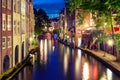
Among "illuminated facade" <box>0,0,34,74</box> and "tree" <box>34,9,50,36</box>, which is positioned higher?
"tree" <box>34,9,50,36</box>

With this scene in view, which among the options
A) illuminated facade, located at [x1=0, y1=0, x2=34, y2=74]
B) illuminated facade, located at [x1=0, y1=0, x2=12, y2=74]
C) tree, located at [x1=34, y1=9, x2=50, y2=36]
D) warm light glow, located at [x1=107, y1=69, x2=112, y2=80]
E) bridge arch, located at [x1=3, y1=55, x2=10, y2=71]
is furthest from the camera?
tree, located at [x1=34, y1=9, x2=50, y2=36]

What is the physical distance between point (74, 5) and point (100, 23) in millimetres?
14277

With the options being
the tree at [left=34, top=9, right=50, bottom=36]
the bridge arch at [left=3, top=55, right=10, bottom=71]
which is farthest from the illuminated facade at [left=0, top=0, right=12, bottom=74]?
the tree at [left=34, top=9, right=50, bottom=36]

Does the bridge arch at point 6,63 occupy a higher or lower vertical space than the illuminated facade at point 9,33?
lower

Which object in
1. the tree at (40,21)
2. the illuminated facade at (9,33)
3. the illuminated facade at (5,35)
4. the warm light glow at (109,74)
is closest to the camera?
the warm light glow at (109,74)

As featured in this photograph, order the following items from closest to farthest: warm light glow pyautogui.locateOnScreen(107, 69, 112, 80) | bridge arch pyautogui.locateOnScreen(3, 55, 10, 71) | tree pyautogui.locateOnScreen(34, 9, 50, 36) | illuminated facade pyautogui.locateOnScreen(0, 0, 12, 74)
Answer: warm light glow pyautogui.locateOnScreen(107, 69, 112, 80) → illuminated facade pyautogui.locateOnScreen(0, 0, 12, 74) → bridge arch pyautogui.locateOnScreen(3, 55, 10, 71) → tree pyautogui.locateOnScreen(34, 9, 50, 36)

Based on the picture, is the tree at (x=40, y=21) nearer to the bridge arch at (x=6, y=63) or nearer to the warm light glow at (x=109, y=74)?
the bridge arch at (x=6, y=63)

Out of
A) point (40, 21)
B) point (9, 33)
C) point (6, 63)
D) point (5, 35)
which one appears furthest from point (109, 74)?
point (40, 21)

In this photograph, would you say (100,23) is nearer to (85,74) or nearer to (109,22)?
(109,22)

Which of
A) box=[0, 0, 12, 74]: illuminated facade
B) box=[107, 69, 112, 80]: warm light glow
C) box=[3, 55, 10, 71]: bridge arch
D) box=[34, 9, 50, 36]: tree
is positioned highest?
box=[34, 9, 50, 36]: tree

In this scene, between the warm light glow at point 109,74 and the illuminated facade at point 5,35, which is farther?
the illuminated facade at point 5,35

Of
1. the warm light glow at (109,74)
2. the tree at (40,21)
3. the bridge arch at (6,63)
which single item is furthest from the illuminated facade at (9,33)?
the tree at (40,21)

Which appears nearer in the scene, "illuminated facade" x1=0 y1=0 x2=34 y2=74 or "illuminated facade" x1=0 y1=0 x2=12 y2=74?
"illuminated facade" x1=0 y1=0 x2=12 y2=74

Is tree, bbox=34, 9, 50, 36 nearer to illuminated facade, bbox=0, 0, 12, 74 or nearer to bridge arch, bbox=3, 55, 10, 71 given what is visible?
illuminated facade, bbox=0, 0, 12, 74
